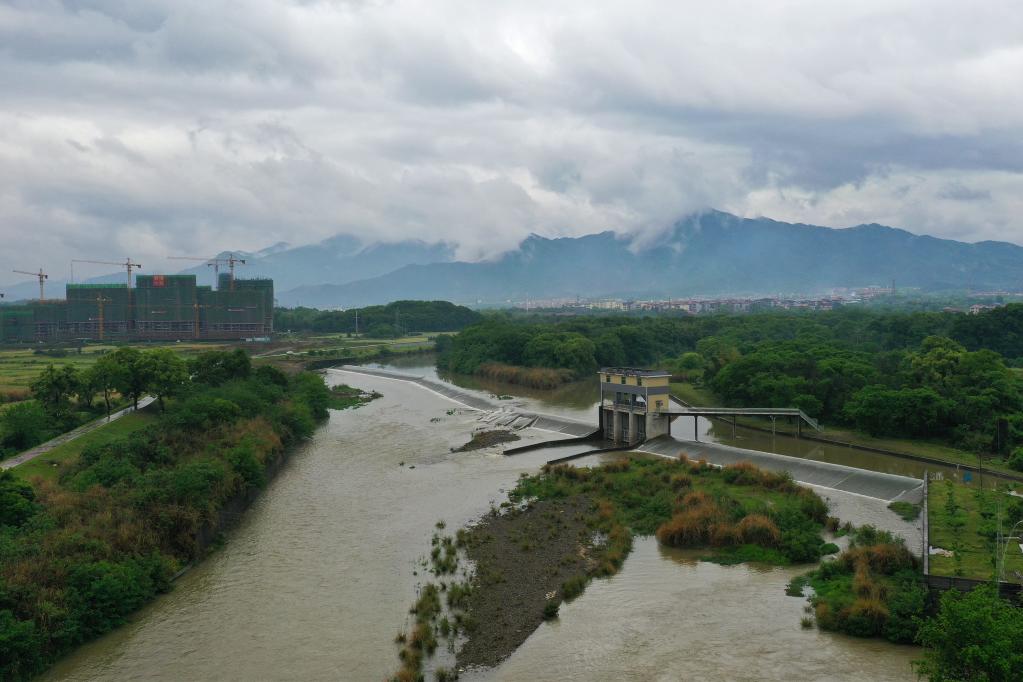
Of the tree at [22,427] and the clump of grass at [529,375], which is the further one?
the clump of grass at [529,375]

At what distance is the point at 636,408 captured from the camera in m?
39.2

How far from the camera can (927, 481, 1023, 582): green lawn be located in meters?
18.7

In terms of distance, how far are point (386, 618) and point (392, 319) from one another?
390ft

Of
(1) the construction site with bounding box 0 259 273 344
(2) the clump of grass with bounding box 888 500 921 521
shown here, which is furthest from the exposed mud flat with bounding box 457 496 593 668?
(1) the construction site with bounding box 0 259 273 344

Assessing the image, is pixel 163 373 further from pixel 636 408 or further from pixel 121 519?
pixel 636 408

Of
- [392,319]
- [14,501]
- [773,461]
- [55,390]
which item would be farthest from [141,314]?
[773,461]

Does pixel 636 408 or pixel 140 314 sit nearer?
pixel 636 408

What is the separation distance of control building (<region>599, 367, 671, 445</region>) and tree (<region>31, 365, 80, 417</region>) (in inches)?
1060

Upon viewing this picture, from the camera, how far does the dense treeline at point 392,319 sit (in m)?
136

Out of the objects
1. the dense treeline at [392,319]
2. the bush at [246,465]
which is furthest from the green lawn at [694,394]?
the dense treeline at [392,319]

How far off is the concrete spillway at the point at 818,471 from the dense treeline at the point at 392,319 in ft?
323

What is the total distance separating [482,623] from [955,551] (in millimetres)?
12122

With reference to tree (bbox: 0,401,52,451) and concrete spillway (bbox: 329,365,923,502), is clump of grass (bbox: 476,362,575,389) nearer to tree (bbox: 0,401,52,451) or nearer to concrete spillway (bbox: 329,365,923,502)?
concrete spillway (bbox: 329,365,923,502)

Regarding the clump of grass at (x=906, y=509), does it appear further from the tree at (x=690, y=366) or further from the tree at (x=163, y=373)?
the tree at (x=690, y=366)
